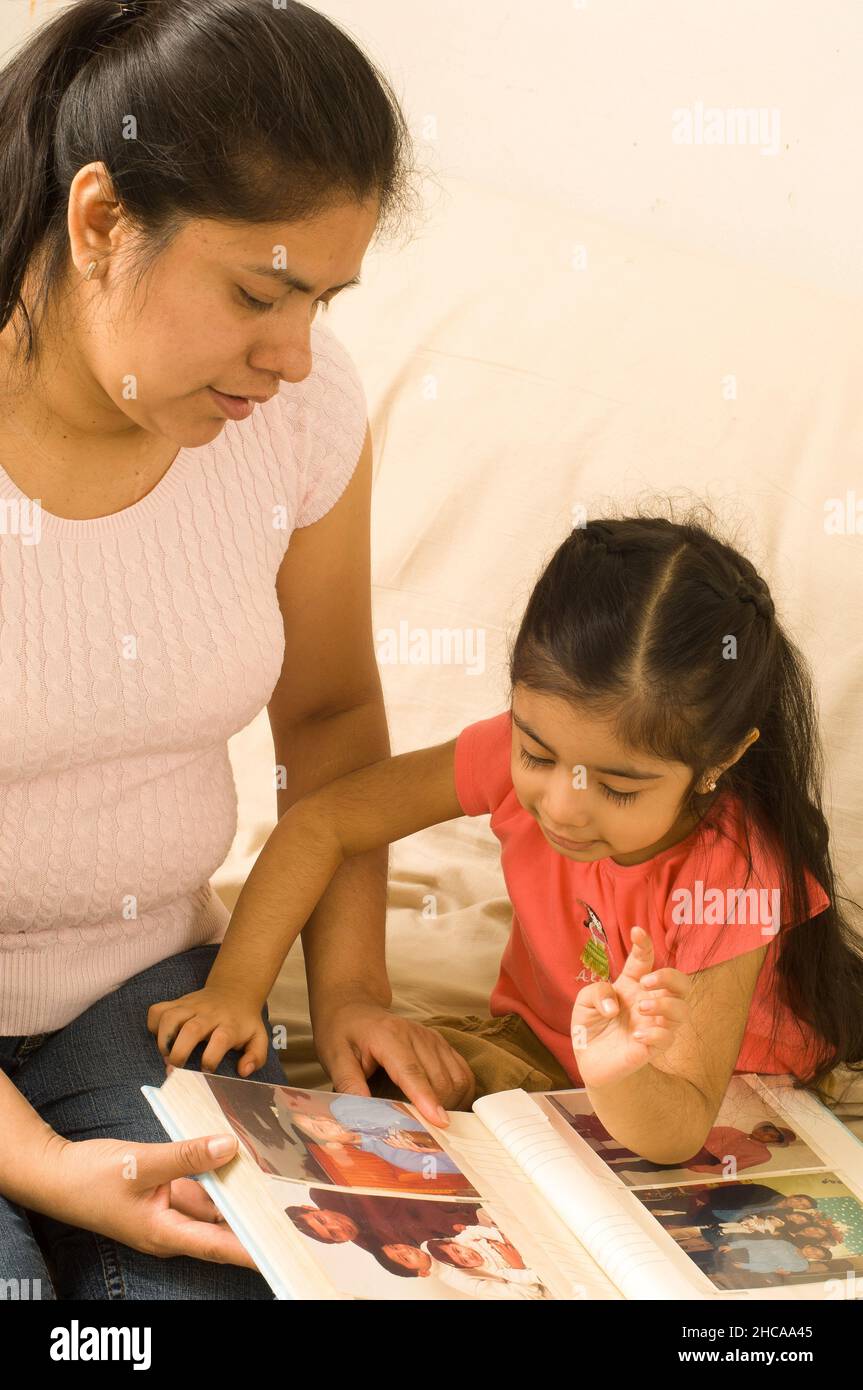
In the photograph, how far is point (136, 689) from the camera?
937mm

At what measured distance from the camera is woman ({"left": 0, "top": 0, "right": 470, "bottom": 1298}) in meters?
0.80

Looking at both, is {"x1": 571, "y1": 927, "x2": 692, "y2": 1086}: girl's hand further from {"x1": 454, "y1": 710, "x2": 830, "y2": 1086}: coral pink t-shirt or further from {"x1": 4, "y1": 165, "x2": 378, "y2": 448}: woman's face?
{"x1": 4, "y1": 165, "x2": 378, "y2": 448}: woman's face

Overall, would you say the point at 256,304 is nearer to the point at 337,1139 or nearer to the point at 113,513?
the point at 113,513

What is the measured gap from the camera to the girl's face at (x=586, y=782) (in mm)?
938

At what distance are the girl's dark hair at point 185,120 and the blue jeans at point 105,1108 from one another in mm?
473

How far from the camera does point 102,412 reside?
3.04ft

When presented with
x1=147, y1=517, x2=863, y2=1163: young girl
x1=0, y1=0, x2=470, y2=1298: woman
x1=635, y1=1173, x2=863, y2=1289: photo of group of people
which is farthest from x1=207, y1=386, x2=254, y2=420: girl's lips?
x1=635, y1=1173, x2=863, y2=1289: photo of group of people

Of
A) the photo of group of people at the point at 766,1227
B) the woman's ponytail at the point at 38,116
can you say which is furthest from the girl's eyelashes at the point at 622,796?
the woman's ponytail at the point at 38,116

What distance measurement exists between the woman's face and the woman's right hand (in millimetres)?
416

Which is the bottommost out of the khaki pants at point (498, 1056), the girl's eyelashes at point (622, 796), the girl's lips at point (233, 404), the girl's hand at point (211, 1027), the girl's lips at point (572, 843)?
the khaki pants at point (498, 1056)

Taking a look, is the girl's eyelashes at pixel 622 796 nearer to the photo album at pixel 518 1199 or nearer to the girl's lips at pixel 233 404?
the photo album at pixel 518 1199

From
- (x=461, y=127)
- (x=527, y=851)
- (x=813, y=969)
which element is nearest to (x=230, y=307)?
(x=527, y=851)
